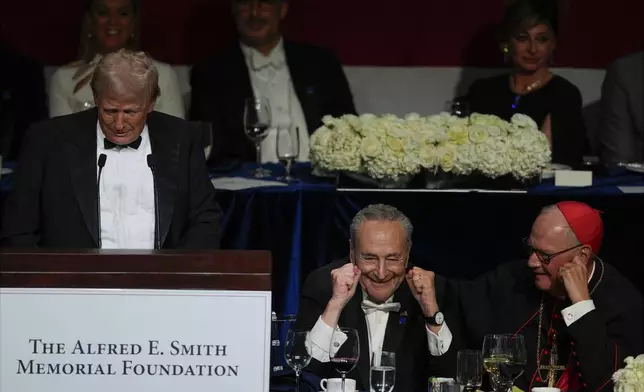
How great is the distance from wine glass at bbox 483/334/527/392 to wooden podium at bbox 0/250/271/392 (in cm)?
83

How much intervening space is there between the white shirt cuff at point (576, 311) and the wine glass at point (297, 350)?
0.93 metres

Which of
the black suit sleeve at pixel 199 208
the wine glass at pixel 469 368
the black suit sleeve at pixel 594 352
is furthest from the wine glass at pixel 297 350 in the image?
the black suit sleeve at pixel 594 352

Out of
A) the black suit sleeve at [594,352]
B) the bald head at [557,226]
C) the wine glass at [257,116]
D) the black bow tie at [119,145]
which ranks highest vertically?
the wine glass at [257,116]

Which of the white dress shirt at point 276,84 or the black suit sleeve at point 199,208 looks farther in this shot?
the white dress shirt at point 276,84

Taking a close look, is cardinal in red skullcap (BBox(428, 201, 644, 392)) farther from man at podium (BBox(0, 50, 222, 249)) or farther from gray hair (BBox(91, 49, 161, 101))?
gray hair (BBox(91, 49, 161, 101))

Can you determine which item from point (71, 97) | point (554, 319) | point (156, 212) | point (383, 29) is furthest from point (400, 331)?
point (383, 29)

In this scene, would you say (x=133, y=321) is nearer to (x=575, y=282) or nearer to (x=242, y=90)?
(x=575, y=282)

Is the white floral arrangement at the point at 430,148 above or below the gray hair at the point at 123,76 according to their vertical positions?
below

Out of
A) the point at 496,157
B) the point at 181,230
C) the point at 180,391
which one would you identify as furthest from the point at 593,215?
the point at 180,391

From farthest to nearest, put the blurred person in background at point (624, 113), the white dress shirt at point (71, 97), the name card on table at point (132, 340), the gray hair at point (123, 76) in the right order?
the blurred person in background at point (624, 113) → the white dress shirt at point (71, 97) → the gray hair at point (123, 76) → the name card on table at point (132, 340)

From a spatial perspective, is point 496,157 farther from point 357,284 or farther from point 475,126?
point 357,284

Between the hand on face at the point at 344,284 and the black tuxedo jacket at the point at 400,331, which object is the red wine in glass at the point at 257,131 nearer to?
the black tuxedo jacket at the point at 400,331

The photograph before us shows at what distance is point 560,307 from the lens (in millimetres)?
3709

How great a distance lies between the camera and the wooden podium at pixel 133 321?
2293mm
